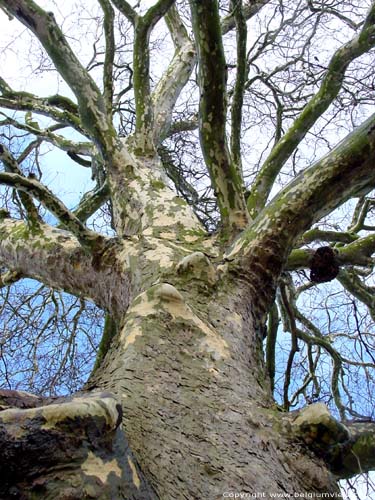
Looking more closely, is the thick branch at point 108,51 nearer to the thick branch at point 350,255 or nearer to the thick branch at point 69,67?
the thick branch at point 69,67

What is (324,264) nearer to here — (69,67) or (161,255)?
(161,255)

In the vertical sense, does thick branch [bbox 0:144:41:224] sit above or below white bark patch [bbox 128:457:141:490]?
above

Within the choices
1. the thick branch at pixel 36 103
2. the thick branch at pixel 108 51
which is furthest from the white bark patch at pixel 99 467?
the thick branch at pixel 36 103

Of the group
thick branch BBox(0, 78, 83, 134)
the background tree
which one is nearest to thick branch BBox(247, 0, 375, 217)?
the background tree

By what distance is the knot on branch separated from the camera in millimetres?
2643

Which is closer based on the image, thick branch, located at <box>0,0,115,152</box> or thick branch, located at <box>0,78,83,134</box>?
thick branch, located at <box>0,0,115,152</box>

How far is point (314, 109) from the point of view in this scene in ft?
10.3

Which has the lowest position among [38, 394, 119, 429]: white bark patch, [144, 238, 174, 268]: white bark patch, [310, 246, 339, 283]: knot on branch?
[38, 394, 119, 429]: white bark patch

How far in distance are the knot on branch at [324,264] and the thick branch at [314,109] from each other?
0.67 m

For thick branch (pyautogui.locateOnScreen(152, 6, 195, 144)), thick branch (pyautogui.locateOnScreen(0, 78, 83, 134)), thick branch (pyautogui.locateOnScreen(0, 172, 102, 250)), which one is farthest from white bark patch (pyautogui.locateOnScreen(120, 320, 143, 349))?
thick branch (pyautogui.locateOnScreen(0, 78, 83, 134))

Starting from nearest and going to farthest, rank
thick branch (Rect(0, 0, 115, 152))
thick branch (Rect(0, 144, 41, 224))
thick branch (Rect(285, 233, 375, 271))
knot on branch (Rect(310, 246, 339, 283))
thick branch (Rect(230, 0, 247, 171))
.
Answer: thick branch (Rect(0, 144, 41, 224)), knot on branch (Rect(310, 246, 339, 283)), thick branch (Rect(0, 0, 115, 152)), thick branch (Rect(285, 233, 375, 271)), thick branch (Rect(230, 0, 247, 171))

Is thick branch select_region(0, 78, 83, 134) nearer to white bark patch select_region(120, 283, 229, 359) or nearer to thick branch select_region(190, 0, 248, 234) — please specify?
thick branch select_region(190, 0, 248, 234)

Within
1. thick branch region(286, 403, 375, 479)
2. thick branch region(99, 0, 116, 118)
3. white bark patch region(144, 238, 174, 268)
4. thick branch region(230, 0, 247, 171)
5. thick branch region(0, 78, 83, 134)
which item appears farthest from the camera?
thick branch region(0, 78, 83, 134)

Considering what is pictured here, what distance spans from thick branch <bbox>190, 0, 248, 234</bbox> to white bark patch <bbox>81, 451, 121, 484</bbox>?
1768mm
